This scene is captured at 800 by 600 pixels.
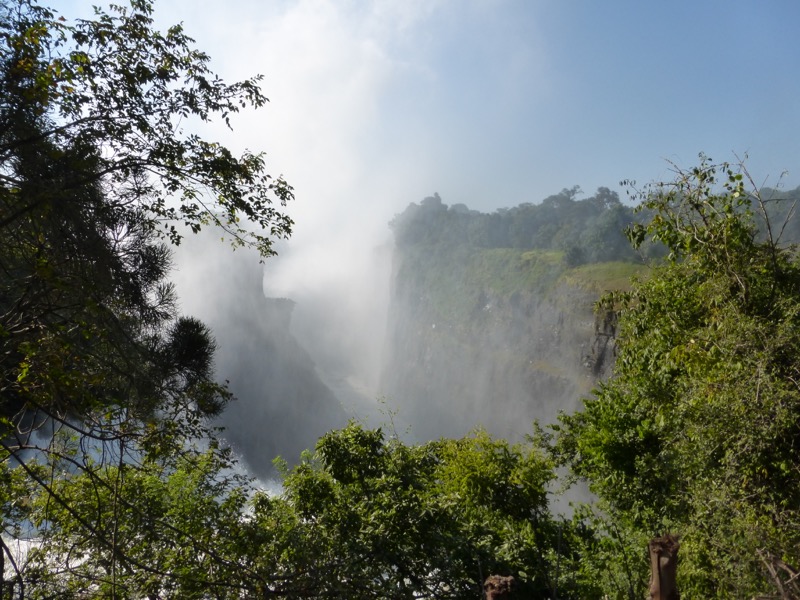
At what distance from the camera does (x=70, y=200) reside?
13.9 ft

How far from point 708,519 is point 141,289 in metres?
6.35

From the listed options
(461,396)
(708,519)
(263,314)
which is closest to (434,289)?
(461,396)

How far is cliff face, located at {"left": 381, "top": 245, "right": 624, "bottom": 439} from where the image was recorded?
37750mm

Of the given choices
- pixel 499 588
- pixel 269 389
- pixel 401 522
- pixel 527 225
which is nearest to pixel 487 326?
pixel 527 225

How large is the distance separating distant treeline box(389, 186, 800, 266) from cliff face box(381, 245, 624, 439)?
2068 millimetres

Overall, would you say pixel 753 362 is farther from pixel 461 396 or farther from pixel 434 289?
pixel 434 289

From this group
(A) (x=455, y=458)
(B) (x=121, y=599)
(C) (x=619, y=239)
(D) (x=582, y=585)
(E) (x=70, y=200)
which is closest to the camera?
(E) (x=70, y=200)

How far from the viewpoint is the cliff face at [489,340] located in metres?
37.8

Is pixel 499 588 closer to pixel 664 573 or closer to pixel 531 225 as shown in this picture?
pixel 664 573

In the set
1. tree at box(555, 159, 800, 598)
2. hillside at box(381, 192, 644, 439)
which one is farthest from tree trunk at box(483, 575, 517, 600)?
hillside at box(381, 192, 644, 439)

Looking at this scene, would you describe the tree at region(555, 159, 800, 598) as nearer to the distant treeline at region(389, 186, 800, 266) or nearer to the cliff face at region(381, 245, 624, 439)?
the cliff face at region(381, 245, 624, 439)

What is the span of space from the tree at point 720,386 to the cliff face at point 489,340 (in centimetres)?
2405

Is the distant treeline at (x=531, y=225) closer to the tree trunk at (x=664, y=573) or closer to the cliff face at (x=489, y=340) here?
the cliff face at (x=489, y=340)

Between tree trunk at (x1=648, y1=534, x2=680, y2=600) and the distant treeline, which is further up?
the distant treeline
